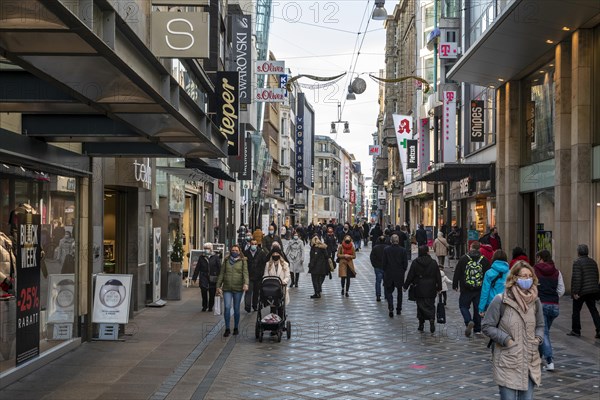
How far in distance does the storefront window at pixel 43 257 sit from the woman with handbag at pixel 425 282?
606 cm

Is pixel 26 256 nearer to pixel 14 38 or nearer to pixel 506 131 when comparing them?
pixel 14 38

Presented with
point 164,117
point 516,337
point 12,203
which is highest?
point 164,117

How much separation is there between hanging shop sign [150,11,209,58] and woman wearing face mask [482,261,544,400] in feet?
21.7

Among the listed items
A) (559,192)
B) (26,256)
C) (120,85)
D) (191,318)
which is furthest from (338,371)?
(559,192)

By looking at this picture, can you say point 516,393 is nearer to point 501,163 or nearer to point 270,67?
point 270,67

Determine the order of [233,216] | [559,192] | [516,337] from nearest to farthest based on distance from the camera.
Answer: [516,337] → [559,192] → [233,216]

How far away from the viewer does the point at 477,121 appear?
35312 mm

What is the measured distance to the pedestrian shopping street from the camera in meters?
10.2

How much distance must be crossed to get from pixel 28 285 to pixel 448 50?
3087 cm

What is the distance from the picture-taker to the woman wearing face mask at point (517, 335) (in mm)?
7410

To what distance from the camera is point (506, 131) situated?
99.6 ft

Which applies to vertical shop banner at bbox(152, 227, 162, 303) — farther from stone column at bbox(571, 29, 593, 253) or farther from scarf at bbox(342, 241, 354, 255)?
stone column at bbox(571, 29, 593, 253)

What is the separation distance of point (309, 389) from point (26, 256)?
4028 millimetres

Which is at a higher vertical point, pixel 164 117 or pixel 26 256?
pixel 164 117
